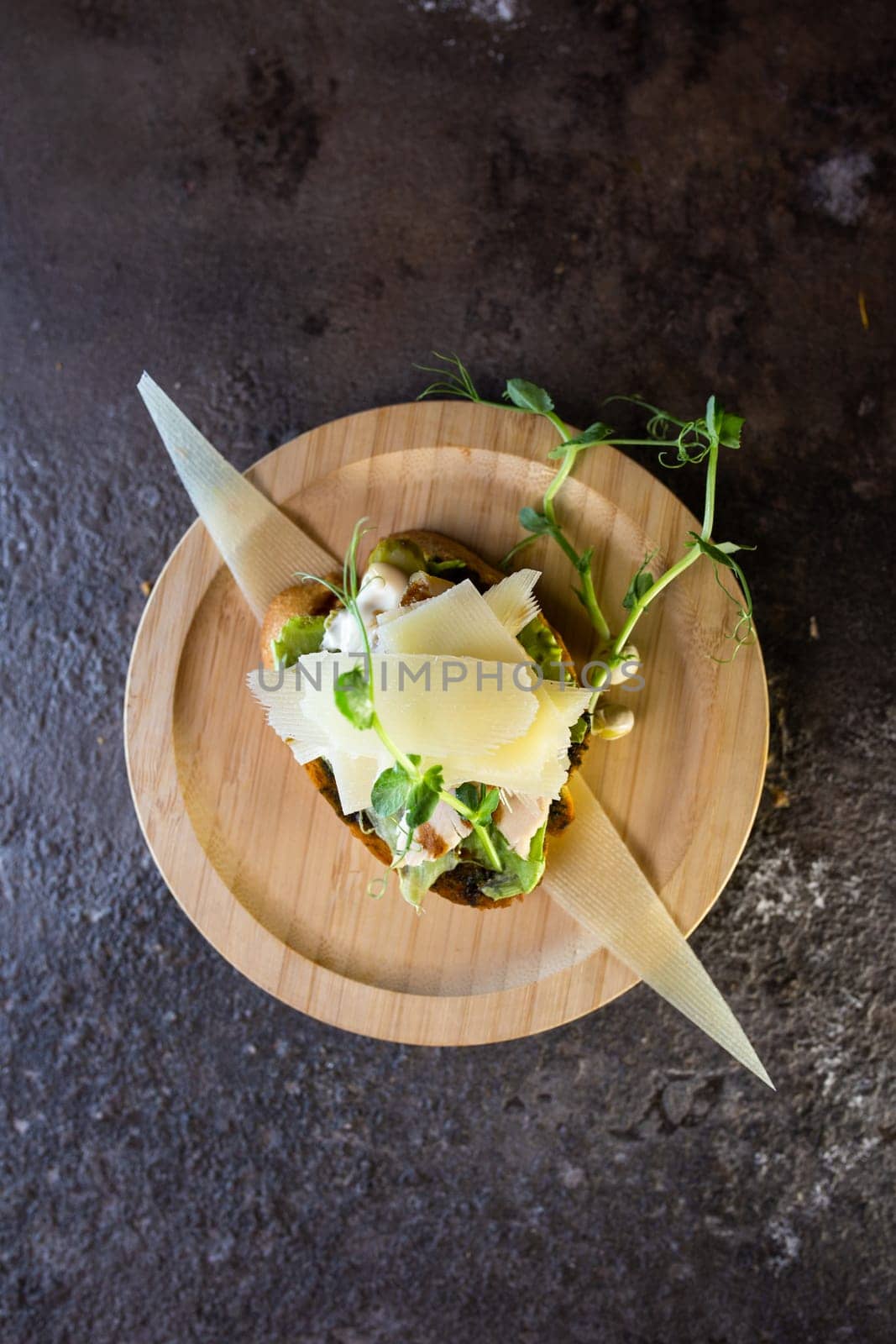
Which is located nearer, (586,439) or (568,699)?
(568,699)

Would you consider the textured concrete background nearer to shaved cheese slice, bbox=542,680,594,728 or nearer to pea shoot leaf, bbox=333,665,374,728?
shaved cheese slice, bbox=542,680,594,728

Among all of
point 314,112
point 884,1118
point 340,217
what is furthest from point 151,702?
point 884,1118

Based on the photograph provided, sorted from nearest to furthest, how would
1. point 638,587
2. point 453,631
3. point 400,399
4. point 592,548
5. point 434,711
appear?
point 434,711 → point 453,631 → point 638,587 → point 592,548 → point 400,399

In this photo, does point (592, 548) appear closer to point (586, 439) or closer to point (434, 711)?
point (586, 439)

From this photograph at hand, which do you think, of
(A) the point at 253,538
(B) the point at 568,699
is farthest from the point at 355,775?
(A) the point at 253,538

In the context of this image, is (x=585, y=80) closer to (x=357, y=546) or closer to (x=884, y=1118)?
(x=357, y=546)

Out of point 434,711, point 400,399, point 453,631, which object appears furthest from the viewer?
point 400,399

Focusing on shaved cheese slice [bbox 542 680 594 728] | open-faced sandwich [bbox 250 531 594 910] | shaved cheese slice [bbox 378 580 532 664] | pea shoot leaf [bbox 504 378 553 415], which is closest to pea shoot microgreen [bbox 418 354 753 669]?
pea shoot leaf [bbox 504 378 553 415]

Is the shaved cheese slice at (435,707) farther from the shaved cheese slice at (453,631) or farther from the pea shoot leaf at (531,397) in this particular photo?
the pea shoot leaf at (531,397)
